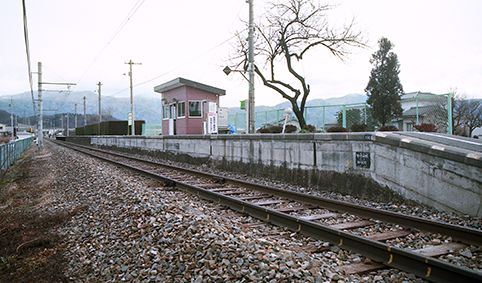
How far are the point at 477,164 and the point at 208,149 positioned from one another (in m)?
10.8

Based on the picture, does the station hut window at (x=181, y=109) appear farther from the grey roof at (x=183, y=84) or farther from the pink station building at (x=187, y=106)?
the grey roof at (x=183, y=84)

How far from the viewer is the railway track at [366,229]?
11.5 ft

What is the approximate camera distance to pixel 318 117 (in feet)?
53.8

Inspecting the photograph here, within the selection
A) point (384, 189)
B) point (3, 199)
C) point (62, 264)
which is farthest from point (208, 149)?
point (62, 264)

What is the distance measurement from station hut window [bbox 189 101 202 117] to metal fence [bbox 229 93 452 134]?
5.79 metres

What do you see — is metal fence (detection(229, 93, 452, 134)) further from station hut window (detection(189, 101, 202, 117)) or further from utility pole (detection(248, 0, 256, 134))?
station hut window (detection(189, 101, 202, 117))

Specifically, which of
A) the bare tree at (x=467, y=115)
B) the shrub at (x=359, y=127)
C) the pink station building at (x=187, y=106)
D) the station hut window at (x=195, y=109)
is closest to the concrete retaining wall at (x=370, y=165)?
the shrub at (x=359, y=127)

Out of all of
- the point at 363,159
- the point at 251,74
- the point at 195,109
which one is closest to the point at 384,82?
the point at 195,109

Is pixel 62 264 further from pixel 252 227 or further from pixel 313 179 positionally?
pixel 313 179

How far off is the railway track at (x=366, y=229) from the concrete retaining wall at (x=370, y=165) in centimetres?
119

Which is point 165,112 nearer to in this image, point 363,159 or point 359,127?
point 359,127

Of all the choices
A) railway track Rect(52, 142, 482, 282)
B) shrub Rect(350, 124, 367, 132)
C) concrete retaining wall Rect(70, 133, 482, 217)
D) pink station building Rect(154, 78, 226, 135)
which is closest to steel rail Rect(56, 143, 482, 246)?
railway track Rect(52, 142, 482, 282)

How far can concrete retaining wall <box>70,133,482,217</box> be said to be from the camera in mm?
5492

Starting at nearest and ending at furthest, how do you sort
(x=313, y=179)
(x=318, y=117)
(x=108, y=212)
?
(x=108, y=212) → (x=313, y=179) → (x=318, y=117)
